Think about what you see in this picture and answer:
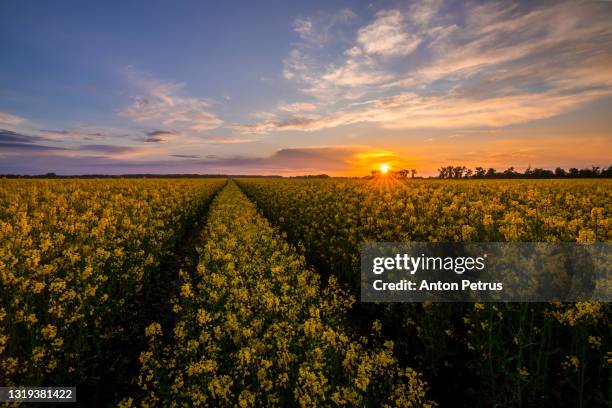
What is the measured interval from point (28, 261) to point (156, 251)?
4.55 m

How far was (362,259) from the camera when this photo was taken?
8.63 m

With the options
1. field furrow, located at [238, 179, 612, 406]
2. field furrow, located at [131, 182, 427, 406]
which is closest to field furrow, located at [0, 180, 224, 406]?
field furrow, located at [131, 182, 427, 406]

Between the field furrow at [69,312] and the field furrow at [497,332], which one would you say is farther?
the field furrow at [69,312]

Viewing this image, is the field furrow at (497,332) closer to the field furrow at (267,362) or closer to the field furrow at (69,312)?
the field furrow at (267,362)

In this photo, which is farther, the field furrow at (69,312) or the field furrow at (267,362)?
the field furrow at (69,312)

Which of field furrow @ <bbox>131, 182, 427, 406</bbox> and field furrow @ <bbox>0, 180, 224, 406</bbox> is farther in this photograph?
field furrow @ <bbox>0, 180, 224, 406</bbox>

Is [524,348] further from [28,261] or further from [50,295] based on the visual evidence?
[28,261]

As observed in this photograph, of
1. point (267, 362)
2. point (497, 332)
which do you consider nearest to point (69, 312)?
point (267, 362)

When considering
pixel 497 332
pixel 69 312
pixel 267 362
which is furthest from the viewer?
pixel 69 312

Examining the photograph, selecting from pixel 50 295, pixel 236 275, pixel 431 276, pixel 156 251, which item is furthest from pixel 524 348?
pixel 156 251

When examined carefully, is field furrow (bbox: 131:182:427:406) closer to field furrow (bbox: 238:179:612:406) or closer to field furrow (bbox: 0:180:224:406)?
field furrow (bbox: 238:179:612:406)

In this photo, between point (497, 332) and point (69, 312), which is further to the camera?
point (69, 312)

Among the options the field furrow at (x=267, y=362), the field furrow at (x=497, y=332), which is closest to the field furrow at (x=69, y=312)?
the field furrow at (x=267, y=362)

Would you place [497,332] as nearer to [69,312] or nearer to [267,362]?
[267,362]
